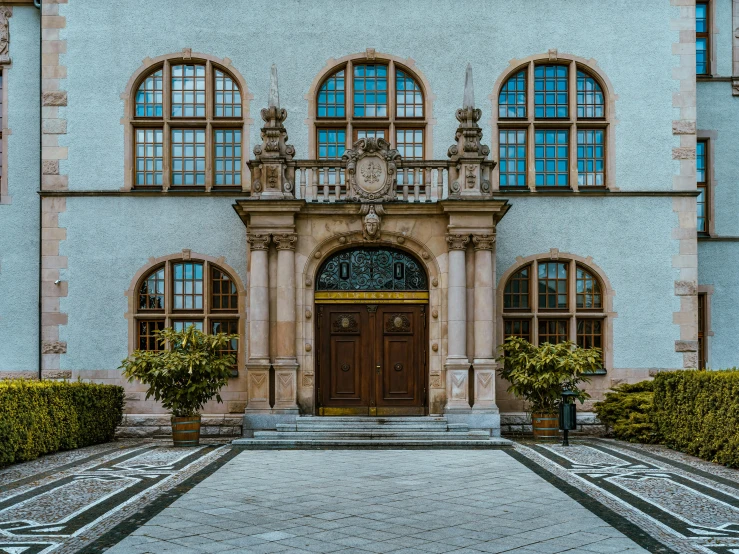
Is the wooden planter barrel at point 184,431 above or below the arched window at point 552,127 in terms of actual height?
below

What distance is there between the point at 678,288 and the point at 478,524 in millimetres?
12402

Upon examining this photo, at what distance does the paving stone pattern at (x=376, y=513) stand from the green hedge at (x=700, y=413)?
3.46 metres

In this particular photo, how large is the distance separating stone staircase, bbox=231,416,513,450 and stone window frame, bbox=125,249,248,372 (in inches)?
123

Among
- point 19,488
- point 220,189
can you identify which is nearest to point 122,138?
point 220,189

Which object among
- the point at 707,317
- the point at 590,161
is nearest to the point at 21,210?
the point at 590,161

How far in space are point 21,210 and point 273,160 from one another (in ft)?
21.8

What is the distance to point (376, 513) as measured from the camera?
9633mm

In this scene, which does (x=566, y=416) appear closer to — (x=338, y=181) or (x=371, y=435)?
(x=371, y=435)

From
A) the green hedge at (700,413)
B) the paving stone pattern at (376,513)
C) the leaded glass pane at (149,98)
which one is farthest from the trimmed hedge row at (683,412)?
the leaded glass pane at (149,98)

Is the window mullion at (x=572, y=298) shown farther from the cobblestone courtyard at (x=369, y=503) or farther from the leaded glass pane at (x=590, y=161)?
the cobblestone courtyard at (x=369, y=503)

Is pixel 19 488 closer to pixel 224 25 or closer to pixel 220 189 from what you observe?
pixel 220 189

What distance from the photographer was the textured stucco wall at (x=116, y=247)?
765 inches

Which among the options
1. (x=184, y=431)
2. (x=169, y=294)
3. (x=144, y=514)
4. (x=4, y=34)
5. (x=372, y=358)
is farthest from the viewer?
(x=4, y=34)

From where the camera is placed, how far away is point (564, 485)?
1161 cm
